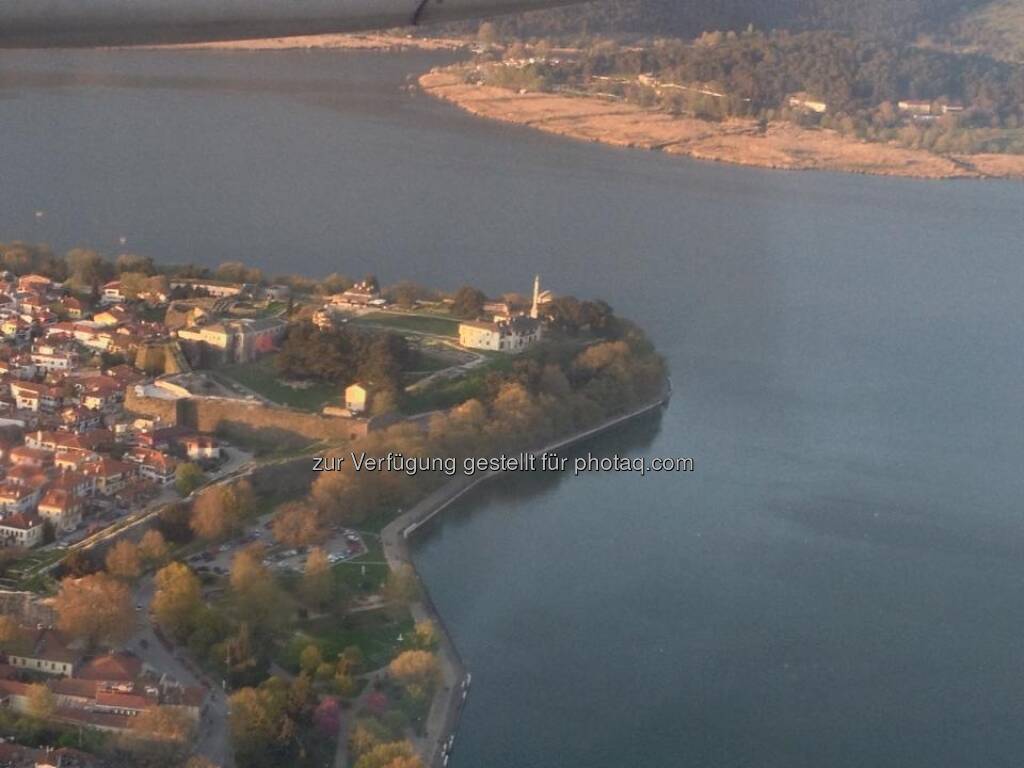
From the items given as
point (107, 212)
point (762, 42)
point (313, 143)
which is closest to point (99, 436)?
point (107, 212)

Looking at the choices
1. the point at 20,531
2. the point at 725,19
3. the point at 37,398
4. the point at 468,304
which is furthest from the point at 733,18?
the point at 20,531

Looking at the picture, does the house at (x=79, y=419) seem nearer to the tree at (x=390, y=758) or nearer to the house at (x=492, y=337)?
the house at (x=492, y=337)

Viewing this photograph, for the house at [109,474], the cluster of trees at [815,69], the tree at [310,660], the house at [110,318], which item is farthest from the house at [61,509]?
the cluster of trees at [815,69]

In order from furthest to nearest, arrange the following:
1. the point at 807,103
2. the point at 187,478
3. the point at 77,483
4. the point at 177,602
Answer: the point at 807,103 < the point at 187,478 < the point at 77,483 < the point at 177,602

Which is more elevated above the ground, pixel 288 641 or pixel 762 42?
pixel 762 42

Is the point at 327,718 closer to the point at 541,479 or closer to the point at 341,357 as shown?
the point at 541,479

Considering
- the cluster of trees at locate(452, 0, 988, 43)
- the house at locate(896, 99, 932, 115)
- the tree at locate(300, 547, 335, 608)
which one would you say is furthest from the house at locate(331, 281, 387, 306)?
the house at locate(896, 99, 932, 115)

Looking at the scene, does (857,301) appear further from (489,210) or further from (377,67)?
(377,67)

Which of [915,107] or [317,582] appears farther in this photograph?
[915,107]
